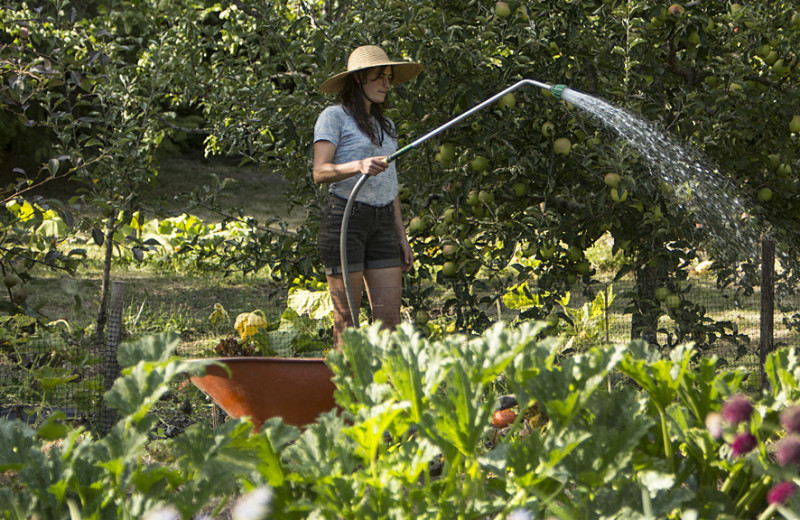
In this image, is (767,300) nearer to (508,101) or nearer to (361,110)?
(508,101)

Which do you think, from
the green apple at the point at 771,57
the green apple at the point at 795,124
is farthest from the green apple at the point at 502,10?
the green apple at the point at 795,124

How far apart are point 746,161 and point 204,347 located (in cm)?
293

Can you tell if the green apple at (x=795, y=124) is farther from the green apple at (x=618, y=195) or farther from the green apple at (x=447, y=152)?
the green apple at (x=447, y=152)

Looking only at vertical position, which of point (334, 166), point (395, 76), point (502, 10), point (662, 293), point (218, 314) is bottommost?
point (218, 314)

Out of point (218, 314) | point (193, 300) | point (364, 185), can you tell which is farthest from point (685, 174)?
point (193, 300)

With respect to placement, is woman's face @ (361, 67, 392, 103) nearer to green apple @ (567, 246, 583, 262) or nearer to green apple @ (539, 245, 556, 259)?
green apple @ (539, 245, 556, 259)

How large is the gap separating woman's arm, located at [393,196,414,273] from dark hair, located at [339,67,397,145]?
27cm

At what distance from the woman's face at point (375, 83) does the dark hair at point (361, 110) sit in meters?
0.01

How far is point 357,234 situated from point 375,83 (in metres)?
0.55

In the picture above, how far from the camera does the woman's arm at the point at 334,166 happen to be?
2.79 metres

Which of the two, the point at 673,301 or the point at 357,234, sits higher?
the point at 357,234

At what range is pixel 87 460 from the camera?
1693 millimetres

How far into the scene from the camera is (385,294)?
3.20 m

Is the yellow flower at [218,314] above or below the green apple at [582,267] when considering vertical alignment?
below
